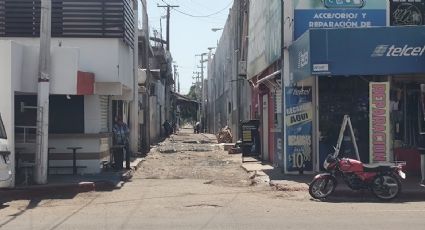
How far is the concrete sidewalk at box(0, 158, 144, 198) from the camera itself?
46.0 ft

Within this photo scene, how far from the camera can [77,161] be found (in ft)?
58.7

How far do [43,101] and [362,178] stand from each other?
7609 millimetres

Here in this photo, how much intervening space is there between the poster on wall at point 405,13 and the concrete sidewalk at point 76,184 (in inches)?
345

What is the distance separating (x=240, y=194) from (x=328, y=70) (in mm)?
3745

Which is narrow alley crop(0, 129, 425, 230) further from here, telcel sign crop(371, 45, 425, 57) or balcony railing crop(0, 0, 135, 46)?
balcony railing crop(0, 0, 135, 46)

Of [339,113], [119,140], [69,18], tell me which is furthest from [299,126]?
[69,18]

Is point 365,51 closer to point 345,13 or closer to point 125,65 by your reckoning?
point 345,13

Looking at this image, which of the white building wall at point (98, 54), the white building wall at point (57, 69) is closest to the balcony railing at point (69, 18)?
the white building wall at point (98, 54)

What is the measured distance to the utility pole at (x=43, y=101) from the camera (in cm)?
1479

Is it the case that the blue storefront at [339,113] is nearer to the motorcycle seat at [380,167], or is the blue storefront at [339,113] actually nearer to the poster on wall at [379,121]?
the poster on wall at [379,121]

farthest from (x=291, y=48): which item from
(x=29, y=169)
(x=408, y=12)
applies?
→ (x=29, y=169)

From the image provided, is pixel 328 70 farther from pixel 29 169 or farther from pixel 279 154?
pixel 29 169

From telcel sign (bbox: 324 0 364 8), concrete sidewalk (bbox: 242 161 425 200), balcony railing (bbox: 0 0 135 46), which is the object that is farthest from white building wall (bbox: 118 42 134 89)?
telcel sign (bbox: 324 0 364 8)

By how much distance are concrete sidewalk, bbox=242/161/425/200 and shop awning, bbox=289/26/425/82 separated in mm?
2726
